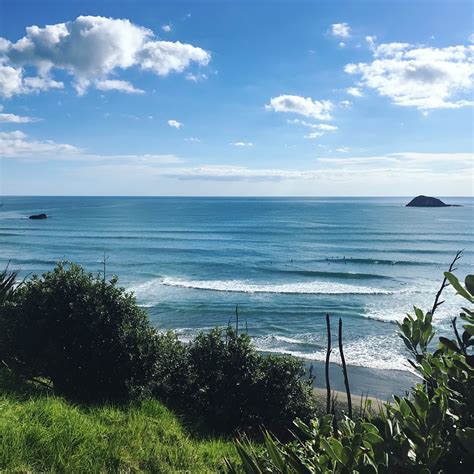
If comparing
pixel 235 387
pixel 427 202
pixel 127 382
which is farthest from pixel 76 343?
pixel 427 202

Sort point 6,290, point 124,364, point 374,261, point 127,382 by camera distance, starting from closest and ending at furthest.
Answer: point 127,382, point 124,364, point 6,290, point 374,261

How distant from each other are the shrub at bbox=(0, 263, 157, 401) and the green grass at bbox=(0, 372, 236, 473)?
2009 mm

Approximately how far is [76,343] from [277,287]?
24.0 m

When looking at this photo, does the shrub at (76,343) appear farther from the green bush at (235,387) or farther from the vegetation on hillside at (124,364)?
the green bush at (235,387)

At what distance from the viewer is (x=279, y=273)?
38.4m

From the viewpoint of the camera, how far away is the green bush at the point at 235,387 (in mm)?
9398

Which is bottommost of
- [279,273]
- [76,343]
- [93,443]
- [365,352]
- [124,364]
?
[365,352]

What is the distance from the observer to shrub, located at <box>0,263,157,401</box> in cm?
958

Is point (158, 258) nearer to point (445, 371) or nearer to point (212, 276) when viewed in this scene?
point (212, 276)

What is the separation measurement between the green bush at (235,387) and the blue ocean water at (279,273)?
98.9 inches

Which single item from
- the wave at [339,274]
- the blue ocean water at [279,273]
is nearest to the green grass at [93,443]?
the blue ocean water at [279,273]

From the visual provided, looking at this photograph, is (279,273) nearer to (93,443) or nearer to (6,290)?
(6,290)

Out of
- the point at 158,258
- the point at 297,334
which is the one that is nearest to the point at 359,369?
the point at 297,334

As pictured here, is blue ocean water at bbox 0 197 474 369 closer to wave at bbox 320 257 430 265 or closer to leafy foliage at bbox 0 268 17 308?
wave at bbox 320 257 430 265
